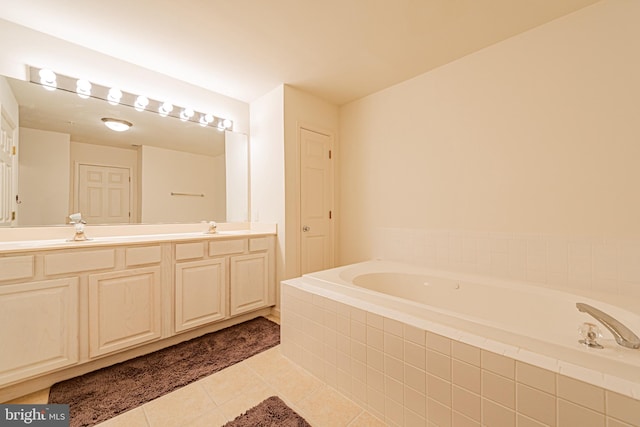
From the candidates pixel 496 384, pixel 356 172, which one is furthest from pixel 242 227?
pixel 496 384

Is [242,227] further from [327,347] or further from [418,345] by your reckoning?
[418,345]

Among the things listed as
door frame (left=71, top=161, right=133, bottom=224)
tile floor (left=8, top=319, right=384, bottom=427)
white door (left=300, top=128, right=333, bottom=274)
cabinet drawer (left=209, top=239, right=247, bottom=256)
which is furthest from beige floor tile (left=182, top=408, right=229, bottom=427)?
door frame (left=71, top=161, right=133, bottom=224)

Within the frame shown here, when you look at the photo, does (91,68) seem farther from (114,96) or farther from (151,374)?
(151,374)

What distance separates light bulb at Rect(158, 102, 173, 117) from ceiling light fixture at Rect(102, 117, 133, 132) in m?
0.27

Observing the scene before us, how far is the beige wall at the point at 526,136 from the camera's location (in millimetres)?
1440

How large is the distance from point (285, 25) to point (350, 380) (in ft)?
7.18

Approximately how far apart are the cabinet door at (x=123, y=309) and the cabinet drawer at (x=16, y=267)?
0.26 metres

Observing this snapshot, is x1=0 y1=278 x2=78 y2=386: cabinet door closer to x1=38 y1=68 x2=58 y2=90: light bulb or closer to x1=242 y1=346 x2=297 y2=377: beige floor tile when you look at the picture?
x1=242 y1=346 x2=297 y2=377: beige floor tile

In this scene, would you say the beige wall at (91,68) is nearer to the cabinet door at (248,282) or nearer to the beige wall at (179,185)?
the beige wall at (179,185)

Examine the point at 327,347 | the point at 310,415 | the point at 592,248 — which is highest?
the point at 592,248

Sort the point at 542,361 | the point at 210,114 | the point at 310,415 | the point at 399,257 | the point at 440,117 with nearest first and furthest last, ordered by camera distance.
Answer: the point at 542,361
the point at 310,415
the point at 440,117
the point at 399,257
the point at 210,114

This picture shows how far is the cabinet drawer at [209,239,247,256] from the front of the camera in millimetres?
2104

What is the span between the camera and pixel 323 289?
1586 millimetres

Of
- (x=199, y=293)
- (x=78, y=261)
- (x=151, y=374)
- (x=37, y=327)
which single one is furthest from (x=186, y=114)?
(x=151, y=374)
